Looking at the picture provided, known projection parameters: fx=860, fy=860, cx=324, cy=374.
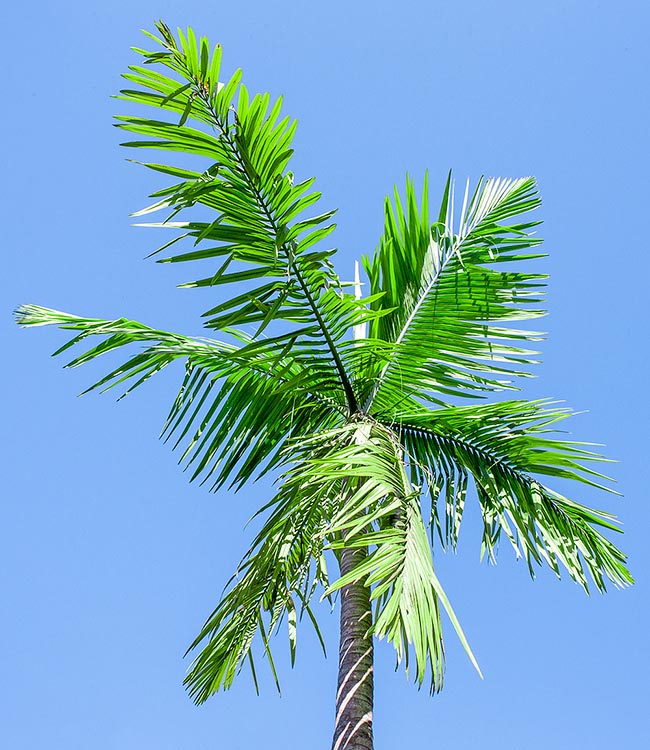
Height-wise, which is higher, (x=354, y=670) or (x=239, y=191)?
(x=239, y=191)

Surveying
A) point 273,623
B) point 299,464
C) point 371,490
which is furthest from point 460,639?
point 273,623

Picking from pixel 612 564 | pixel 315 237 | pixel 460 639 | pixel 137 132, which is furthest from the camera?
pixel 612 564

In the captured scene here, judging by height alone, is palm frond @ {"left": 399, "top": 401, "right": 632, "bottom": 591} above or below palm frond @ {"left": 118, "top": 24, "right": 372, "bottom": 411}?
below

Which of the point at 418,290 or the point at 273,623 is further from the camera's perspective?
the point at 418,290

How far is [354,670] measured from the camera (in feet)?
11.7

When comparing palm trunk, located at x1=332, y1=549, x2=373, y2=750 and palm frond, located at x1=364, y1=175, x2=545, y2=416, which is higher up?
palm frond, located at x1=364, y1=175, x2=545, y2=416

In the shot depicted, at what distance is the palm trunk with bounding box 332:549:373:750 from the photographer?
3.40 meters

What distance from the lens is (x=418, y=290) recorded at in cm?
461

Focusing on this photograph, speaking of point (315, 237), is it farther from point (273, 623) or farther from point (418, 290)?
point (273, 623)

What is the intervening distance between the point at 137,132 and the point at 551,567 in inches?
113

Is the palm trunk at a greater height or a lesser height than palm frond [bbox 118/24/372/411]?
lesser

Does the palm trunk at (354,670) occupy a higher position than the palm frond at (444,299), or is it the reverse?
the palm frond at (444,299)

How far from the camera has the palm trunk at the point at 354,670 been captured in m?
3.40

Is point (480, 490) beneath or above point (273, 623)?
above
